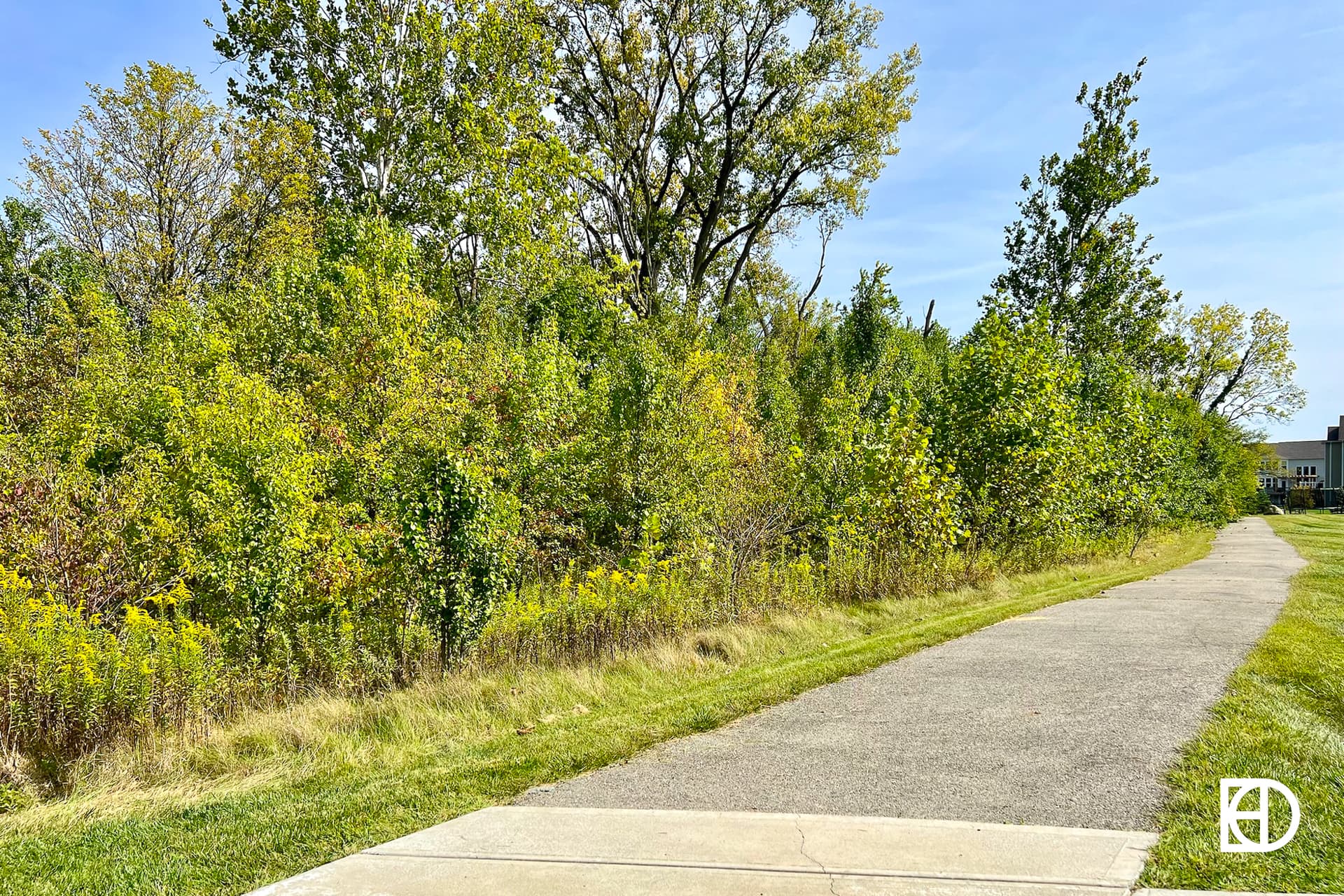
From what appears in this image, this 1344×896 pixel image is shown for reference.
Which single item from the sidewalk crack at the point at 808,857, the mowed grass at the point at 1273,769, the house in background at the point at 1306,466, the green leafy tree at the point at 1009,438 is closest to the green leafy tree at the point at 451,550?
the sidewalk crack at the point at 808,857

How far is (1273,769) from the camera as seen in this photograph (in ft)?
15.5

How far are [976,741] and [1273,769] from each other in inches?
65.9

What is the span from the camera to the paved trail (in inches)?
180

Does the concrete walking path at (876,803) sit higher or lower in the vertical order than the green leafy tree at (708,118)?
lower

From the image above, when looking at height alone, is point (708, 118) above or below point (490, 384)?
above

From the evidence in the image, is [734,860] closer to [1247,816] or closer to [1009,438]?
[1247,816]

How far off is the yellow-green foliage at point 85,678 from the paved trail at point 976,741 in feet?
11.0

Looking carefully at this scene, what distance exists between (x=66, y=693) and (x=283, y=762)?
1716 millimetres

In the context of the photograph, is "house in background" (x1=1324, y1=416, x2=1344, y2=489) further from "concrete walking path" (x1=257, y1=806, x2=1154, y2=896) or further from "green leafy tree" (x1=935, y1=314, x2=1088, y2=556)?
"concrete walking path" (x1=257, y1=806, x2=1154, y2=896)

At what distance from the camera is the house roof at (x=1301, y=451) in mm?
90000

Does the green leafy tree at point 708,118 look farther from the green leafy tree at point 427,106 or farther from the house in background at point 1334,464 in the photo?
the house in background at point 1334,464

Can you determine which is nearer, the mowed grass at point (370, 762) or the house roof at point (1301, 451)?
the mowed grass at point (370, 762)

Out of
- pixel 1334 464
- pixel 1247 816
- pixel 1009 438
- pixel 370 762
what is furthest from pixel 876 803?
pixel 1334 464

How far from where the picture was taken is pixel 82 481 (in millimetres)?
7898
